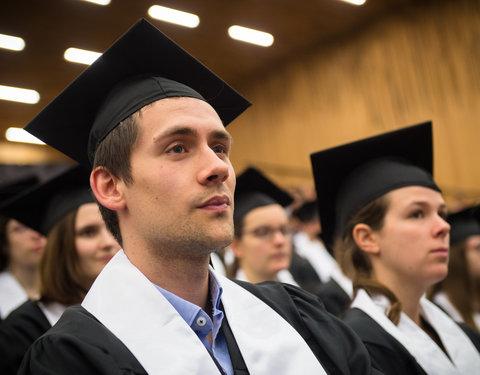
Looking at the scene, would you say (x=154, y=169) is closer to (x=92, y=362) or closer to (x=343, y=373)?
(x=92, y=362)

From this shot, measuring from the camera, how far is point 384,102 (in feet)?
36.7

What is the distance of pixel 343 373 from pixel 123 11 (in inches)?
348

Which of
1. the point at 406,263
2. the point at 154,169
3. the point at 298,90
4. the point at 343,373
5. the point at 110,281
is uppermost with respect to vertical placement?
the point at 298,90

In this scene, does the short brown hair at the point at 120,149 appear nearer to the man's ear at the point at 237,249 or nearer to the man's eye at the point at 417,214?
the man's eye at the point at 417,214

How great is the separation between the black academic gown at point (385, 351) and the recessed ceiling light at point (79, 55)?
9848 mm

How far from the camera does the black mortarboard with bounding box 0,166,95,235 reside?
3.26 m

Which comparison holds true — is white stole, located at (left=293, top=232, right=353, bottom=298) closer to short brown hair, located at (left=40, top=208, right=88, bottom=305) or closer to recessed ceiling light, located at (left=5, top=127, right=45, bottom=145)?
short brown hair, located at (left=40, top=208, right=88, bottom=305)

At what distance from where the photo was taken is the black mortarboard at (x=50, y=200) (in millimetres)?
3256

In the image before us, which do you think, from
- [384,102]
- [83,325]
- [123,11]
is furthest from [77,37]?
[83,325]

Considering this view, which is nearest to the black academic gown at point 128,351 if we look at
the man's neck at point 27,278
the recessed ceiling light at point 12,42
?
the man's neck at point 27,278

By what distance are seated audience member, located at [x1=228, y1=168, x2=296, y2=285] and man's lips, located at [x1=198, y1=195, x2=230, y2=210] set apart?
2611 mm

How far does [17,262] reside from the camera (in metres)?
3.94

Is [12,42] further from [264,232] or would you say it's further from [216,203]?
[216,203]

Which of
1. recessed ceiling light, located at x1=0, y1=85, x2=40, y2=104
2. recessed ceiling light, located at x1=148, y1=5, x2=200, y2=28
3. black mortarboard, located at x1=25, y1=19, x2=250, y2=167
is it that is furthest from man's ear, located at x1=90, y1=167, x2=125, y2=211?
recessed ceiling light, located at x1=0, y1=85, x2=40, y2=104
